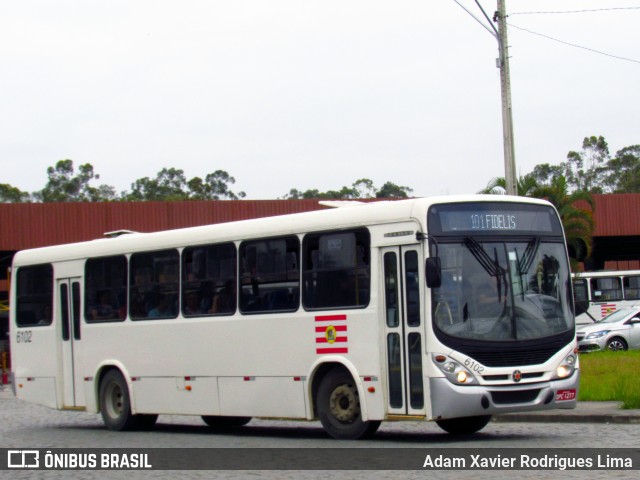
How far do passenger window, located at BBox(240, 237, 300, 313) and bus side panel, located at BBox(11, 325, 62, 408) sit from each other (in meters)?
5.23

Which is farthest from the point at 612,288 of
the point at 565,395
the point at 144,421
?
the point at 565,395

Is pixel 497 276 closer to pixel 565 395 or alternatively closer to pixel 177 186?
pixel 565 395

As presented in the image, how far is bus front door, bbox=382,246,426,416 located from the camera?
13539 mm

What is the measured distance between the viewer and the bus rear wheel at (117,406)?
18.4m

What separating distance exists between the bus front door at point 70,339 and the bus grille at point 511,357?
27.3ft

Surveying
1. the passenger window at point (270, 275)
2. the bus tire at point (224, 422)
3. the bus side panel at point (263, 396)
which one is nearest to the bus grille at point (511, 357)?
the bus side panel at point (263, 396)

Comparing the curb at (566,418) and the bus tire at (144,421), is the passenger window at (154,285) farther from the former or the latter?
the curb at (566,418)

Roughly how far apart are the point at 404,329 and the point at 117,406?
6738mm

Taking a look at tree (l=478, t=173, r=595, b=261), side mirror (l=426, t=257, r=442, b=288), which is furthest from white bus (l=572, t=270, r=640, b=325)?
side mirror (l=426, t=257, r=442, b=288)

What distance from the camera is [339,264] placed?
14688 millimetres

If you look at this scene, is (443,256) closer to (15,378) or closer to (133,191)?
(15,378)

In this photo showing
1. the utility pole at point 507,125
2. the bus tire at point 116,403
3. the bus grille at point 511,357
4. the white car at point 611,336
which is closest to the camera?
the bus grille at point 511,357

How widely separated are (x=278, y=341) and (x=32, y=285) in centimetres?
691

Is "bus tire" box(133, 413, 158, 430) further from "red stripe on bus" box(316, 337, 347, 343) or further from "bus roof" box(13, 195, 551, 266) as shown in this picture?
"red stripe on bus" box(316, 337, 347, 343)
